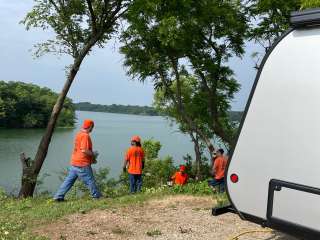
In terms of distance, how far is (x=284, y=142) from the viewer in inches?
192

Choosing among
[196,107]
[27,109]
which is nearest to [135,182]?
[196,107]

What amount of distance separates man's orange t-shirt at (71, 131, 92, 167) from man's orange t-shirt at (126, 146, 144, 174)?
9.54 ft

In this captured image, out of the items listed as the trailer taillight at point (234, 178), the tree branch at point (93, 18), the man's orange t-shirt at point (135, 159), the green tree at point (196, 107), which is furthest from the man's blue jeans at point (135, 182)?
the green tree at point (196, 107)

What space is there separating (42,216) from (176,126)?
95.2ft

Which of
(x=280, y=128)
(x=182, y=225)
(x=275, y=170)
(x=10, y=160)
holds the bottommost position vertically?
(x=10, y=160)

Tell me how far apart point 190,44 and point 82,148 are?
11.5 m

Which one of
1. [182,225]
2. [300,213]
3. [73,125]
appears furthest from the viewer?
[73,125]

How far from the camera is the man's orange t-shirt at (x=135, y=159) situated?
1343 cm

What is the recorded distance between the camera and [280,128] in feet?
16.1

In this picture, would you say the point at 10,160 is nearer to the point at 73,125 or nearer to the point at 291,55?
the point at 291,55

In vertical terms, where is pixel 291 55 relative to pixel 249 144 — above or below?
above

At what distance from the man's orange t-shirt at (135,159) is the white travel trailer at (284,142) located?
27.0 feet

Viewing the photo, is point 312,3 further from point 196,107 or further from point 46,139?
point 196,107

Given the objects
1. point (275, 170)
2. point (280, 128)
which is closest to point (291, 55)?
point (280, 128)
